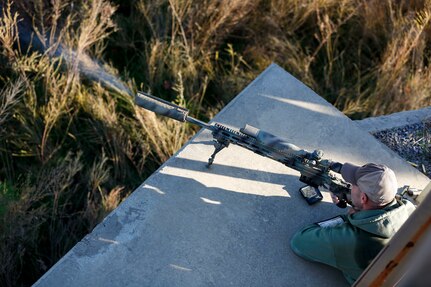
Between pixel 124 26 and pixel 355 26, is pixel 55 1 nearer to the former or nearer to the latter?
pixel 124 26

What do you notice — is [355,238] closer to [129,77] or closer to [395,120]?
[395,120]

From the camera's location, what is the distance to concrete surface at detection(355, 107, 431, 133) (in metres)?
4.15

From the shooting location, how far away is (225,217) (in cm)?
329

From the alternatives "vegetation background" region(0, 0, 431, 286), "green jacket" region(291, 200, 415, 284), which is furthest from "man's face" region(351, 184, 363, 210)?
"vegetation background" region(0, 0, 431, 286)

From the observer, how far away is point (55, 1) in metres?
4.45

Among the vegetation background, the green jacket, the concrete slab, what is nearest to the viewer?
the green jacket

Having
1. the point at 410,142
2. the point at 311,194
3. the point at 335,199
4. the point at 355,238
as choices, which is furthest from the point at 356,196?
the point at 410,142

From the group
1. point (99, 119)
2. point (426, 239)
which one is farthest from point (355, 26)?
point (426, 239)

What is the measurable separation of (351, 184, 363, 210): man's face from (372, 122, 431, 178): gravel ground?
4.47ft

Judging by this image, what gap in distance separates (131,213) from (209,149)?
72 cm

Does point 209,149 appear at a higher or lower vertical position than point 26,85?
higher

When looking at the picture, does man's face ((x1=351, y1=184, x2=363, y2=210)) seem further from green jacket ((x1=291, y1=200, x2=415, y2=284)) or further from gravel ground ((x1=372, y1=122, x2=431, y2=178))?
gravel ground ((x1=372, y1=122, x2=431, y2=178))

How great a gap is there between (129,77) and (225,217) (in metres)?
2.07

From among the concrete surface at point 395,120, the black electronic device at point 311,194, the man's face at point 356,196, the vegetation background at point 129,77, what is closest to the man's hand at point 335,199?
the black electronic device at point 311,194
